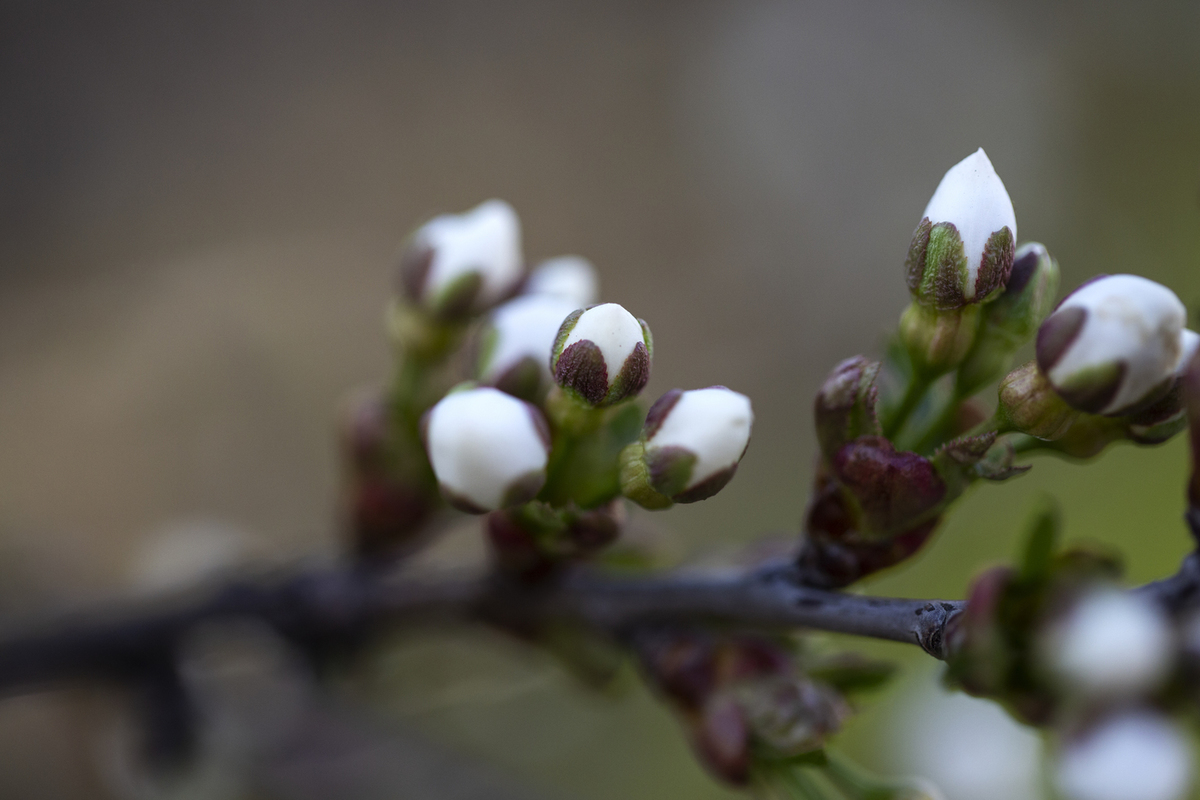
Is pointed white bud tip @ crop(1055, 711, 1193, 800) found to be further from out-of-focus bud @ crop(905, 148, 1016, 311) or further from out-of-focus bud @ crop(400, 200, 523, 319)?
out-of-focus bud @ crop(400, 200, 523, 319)

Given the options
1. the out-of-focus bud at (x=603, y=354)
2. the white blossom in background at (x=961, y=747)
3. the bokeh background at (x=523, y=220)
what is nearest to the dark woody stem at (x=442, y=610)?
the out-of-focus bud at (x=603, y=354)

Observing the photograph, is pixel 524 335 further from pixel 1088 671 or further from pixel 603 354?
pixel 1088 671

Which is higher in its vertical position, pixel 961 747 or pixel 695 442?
pixel 695 442

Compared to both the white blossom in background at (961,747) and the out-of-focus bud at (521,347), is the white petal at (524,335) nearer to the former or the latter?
the out-of-focus bud at (521,347)

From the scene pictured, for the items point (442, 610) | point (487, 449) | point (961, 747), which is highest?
point (487, 449)

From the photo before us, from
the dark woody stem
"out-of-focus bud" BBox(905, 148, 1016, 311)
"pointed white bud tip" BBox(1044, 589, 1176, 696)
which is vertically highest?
"out-of-focus bud" BBox(905, 148, 1016, 311)

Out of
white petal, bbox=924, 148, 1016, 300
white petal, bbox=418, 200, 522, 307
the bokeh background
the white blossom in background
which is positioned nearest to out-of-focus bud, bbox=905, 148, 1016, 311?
white petal, bbox=924, 148, 1016, 300

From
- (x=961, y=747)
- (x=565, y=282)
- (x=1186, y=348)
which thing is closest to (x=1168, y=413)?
(x=1186, y=348)
